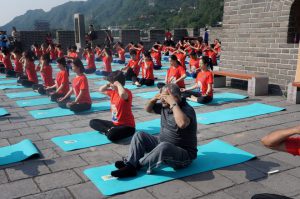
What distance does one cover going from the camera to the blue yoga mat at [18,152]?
464cm

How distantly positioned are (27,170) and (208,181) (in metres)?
2.36

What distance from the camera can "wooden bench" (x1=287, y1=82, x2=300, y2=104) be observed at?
7.56m

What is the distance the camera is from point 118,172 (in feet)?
12.9

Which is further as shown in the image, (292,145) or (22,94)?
(22,94)

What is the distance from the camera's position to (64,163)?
450 cm

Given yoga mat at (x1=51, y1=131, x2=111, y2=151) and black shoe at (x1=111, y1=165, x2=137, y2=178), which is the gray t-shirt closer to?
black shoe at (x1=111, y1=165, x2=137, y2=178)

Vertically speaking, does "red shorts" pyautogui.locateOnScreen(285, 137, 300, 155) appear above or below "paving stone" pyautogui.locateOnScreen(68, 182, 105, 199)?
above

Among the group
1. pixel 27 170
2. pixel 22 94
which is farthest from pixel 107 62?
pixel 27 170

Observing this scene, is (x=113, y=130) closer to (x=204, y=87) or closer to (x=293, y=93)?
(x=204, y=87)

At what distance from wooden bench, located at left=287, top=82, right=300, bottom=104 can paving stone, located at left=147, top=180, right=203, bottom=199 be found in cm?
487

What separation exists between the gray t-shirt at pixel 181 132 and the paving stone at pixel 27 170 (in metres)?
1.65

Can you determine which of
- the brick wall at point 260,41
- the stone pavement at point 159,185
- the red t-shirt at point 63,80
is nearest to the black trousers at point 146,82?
the brick wall at point 260,41

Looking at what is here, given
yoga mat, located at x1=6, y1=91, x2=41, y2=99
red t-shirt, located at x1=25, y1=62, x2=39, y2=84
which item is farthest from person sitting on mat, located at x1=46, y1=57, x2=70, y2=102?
red t-shirt, located at x1=25, y1=62, x2=39, y2=84

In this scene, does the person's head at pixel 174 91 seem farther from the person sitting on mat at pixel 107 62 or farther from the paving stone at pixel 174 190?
the person sitting on mat at pixel 107 62
